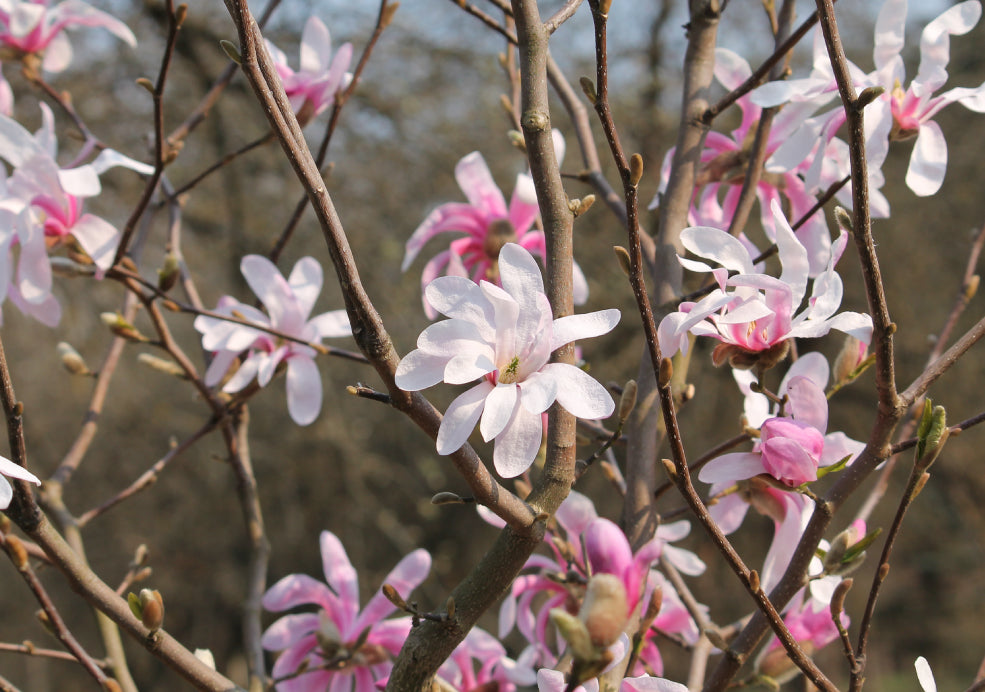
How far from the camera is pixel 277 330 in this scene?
3.46ft

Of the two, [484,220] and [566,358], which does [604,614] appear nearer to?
[566,358]

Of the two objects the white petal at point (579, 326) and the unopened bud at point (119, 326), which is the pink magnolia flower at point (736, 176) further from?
the unopened bud at point (119, 326)

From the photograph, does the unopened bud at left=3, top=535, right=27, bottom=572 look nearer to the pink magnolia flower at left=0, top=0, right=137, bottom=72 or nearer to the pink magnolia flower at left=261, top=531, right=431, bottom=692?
the pink magnolia flower at left=261, top=531, right=431, bottom=692

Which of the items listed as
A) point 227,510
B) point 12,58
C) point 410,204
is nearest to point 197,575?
point 227,510

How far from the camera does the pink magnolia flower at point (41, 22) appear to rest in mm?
1184

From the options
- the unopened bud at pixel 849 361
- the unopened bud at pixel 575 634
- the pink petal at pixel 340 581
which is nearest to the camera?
the unopened bud at pixel 575 634

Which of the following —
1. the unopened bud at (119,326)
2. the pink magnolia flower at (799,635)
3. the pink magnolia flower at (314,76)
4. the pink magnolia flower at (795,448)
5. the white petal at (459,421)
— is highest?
the pink magnolia flower at (314,76)

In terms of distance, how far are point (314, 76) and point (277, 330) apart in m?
0.37

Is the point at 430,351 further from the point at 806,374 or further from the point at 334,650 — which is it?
the point at 334,650

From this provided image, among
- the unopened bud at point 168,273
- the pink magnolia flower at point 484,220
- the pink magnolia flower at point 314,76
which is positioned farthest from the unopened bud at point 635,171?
the pink magnolia flower at point 314,76

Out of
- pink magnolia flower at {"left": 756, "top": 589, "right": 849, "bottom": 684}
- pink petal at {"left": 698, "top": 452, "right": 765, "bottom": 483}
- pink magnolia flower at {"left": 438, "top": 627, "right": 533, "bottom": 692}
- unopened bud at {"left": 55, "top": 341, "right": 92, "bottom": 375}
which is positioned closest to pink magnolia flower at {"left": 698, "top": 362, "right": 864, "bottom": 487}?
pink petal at {"left": 698, "top": 452, "right": 765, "bottom": 483}

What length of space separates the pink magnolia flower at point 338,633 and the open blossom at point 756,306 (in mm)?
436

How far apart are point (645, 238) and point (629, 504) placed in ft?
1.17

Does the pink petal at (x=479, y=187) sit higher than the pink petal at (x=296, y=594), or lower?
higher
